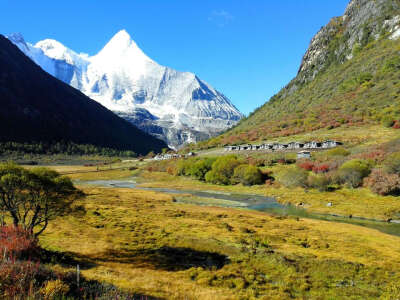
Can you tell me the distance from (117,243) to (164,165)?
12339cm

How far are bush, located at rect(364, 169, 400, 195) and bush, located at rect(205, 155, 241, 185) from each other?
160ft

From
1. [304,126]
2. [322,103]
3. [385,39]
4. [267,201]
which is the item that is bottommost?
[267,201]

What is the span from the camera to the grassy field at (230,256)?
21578 millimetres

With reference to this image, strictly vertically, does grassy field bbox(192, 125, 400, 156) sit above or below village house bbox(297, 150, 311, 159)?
above

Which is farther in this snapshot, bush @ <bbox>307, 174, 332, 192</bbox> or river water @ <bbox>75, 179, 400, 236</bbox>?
bush @ <bbox>307, 174, 332, 192</bbox>

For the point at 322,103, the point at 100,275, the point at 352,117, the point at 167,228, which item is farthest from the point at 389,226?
the point at 322,103

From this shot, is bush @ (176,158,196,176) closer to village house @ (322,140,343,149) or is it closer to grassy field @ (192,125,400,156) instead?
grassy field @ (192,125,400,156)

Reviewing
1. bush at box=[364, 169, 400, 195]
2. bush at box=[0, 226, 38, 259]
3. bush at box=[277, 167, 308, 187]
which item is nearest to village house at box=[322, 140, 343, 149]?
bush at box=[277, 167, 308, 187]

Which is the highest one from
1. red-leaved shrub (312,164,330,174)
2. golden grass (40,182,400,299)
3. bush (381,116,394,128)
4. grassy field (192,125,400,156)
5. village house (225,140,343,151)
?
bush (381,116,394,128)

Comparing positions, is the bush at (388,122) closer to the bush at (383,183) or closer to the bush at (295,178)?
the bush at (383,183)

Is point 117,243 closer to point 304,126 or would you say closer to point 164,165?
point 164,165

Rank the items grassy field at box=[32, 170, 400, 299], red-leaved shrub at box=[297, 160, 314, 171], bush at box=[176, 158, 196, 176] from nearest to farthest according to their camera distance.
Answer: grassy field at box=[32, 170, 400, 299] → red-leaved shrub at box=[297, 160, 314, 171] → bush at box=[176, 158, 196, 176]

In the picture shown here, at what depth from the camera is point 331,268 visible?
26.9 meters

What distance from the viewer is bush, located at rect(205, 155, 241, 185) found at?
355ft
